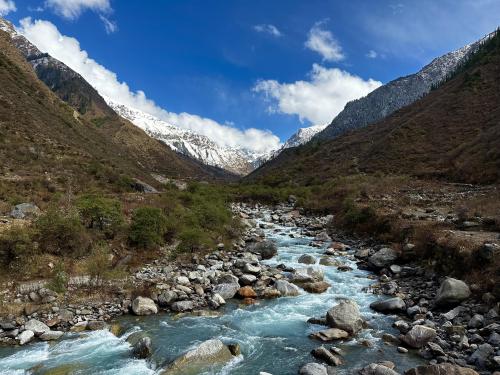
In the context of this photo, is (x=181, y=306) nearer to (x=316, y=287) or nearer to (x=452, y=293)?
(x=316, y=287)

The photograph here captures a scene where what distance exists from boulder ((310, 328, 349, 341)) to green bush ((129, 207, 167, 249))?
13551 mm

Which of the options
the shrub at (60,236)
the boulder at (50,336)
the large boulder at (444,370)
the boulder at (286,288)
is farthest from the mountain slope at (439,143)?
the boulder at (50,336)

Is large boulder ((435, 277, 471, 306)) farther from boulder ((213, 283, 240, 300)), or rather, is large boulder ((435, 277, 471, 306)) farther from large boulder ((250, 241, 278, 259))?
large boulder ((250, 241, 278, 259))

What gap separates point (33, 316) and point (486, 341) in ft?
58.2

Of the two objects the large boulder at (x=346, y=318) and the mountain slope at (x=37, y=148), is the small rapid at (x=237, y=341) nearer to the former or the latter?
the large boulder at (x=346, y=318)

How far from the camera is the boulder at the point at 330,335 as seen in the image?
14.8 m

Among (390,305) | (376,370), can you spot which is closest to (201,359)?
(376,370)

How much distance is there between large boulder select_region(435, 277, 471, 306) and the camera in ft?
55.0

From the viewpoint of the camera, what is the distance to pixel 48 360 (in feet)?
43.3

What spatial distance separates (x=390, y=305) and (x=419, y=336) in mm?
3476

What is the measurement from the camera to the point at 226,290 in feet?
65.3

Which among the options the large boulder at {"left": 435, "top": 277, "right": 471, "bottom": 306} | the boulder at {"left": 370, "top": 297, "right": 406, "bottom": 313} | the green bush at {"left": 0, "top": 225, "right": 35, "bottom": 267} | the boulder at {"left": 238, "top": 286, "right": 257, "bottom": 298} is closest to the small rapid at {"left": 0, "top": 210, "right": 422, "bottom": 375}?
the boulder at {"left": 370, "top": 297, "right": 406, "bottom": 313}

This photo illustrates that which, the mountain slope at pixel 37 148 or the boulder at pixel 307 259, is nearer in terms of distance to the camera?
the boulder at pixel 307 259

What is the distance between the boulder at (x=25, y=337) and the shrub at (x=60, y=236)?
255 inches
